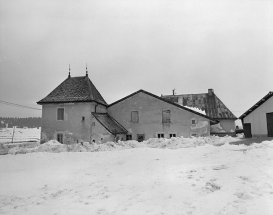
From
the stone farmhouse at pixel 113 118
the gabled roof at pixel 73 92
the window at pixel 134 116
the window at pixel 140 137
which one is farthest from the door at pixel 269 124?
the gabled roof at pixel 73 92

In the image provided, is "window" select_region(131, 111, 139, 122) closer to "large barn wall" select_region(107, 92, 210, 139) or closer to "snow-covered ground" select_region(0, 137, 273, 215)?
"large barn wall" select_region(107, 92, 210, 139)

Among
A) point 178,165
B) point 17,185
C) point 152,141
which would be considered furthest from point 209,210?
point 152,141

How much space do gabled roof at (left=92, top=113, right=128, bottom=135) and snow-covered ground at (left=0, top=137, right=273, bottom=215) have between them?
32.9 ft

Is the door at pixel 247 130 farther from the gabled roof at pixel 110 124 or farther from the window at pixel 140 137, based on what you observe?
the gabled roof at pixel 110 124

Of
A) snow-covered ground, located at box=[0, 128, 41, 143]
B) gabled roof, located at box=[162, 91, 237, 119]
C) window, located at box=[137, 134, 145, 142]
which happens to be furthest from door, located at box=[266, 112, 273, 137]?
snow-covered ground, located at box=[0, 128, 41, 143]

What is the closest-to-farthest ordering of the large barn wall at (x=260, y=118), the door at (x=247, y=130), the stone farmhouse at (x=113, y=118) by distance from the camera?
the large barn wall at (x=260, y=118), the door at (x=247, y=130), the stone farmhouse at (x=113, y=118)

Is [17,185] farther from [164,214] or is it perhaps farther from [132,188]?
[164,214]

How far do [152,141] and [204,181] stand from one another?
8.60m

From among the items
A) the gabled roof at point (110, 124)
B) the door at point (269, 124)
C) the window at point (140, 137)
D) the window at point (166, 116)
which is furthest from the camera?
the window at point (140, 137)

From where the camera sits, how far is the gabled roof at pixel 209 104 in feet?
97.5

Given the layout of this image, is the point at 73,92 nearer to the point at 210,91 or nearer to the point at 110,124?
the point at 110,124

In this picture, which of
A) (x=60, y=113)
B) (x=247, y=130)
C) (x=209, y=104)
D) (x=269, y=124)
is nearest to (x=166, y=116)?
(x=247, y=130)

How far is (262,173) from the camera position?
5445 millimetres

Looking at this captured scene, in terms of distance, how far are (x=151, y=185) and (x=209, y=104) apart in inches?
1115
